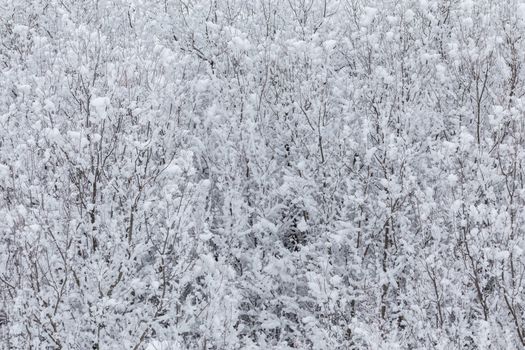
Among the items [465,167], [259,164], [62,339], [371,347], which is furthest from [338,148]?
[62,339]

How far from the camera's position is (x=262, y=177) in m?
14.1

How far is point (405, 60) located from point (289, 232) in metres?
4.93

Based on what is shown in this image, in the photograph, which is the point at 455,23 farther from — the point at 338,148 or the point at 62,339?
the point at 62,339

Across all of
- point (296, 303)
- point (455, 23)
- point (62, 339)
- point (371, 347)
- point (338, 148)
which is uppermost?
point (455, 23)

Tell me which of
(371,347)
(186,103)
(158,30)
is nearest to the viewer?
(371,347)

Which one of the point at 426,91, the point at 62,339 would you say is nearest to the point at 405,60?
the point at 426,91

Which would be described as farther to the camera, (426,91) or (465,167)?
(426,91)

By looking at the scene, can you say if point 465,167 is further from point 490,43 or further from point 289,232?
point 289,232

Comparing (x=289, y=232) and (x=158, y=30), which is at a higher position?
(x=158, y=30)

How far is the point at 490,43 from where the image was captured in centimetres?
1333

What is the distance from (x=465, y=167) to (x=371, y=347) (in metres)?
4.36

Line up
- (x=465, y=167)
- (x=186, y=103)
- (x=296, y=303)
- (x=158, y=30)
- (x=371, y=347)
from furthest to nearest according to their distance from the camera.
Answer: (x=158, y=30), (x=186, y=103), (x=296, y=303), (x=465, y=167), (x=371, y=347)

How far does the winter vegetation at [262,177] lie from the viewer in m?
9.97

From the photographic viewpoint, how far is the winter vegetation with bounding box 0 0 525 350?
32.7 feet
